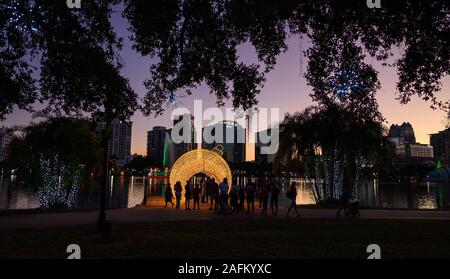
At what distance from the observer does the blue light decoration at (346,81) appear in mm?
9547

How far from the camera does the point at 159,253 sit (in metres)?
8.73

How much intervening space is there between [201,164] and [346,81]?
21.4 metres

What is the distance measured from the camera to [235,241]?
10.6m

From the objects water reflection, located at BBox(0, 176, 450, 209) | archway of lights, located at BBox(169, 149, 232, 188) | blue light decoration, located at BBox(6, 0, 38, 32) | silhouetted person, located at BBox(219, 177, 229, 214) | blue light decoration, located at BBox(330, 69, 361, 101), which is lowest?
water reflection, located at BBox(0, 176, 450, 209)

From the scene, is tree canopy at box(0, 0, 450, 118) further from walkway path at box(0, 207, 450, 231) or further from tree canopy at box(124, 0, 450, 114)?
walkway path at box(0, 207, 450, 231)

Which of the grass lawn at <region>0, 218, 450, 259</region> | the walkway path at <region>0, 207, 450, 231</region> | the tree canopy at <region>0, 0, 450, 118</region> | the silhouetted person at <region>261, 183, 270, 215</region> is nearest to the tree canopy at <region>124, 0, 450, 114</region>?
the tree canopy at <region>0, 0, 450, 118</region>

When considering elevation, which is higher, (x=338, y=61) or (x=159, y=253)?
(x=338, y=61)

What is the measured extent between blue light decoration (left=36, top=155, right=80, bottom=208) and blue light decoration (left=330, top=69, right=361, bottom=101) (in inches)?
888

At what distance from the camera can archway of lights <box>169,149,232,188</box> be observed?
28.2 metres

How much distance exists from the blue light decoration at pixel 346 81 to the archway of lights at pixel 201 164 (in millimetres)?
18497

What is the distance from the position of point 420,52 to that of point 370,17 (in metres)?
1.60

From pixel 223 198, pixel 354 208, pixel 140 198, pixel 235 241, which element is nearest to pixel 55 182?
pixel 223 198
